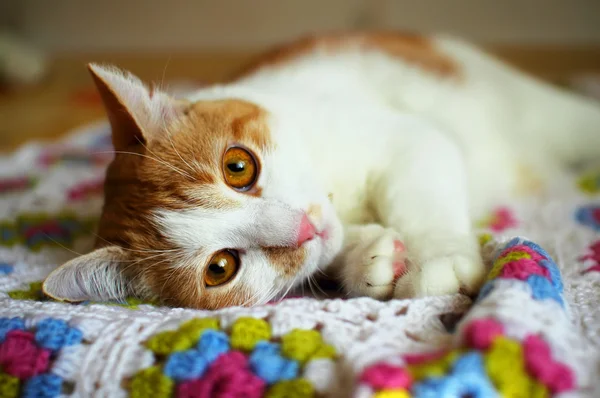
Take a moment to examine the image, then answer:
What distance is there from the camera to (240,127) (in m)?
1.07

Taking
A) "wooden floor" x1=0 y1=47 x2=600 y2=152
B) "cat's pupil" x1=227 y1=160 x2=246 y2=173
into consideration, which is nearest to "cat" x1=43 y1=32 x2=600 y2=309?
"cat's pupil" x1=227 y1=160 x2=246 y2=173

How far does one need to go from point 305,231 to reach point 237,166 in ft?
0.61

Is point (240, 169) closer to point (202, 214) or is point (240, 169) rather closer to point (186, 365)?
point (202, 214)

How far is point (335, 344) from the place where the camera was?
2.41 feet

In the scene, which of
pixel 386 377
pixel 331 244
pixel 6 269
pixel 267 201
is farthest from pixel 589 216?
pixel 6 269

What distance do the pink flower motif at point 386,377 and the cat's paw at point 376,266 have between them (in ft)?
0.98

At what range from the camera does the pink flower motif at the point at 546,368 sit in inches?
23.8

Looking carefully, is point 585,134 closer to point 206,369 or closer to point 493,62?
point 493,62

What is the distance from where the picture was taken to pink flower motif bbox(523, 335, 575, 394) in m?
0.61

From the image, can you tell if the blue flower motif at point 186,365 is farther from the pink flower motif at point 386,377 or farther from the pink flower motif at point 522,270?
the pink flower motif at point 522,270

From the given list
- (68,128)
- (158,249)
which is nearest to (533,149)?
(158,249)

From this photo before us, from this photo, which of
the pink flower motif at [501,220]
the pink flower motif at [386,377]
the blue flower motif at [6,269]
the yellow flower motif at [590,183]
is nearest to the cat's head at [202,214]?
the blue flower motif at [6,269]

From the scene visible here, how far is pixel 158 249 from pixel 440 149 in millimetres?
643

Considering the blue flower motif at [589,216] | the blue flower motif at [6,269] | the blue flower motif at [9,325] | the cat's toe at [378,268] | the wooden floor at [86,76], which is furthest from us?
the wooden floor at [86,76]
